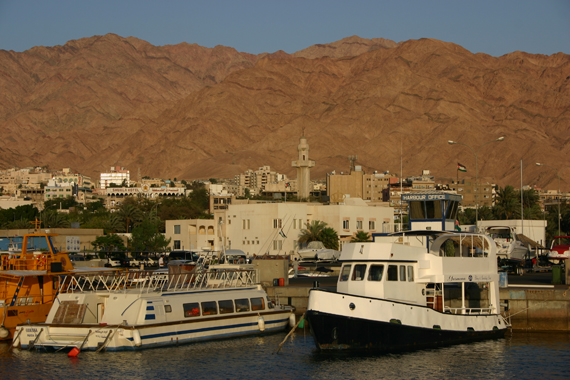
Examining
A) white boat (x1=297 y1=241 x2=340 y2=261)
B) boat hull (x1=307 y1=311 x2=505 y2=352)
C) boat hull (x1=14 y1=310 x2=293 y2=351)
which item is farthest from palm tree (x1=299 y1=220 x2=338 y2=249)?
boat hull (x1=307 y1=311 x2=505 y2=352)

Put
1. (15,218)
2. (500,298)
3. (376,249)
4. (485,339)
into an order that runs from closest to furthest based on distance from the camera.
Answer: (376,249) < (485,339) < (500,298) < (15,218)

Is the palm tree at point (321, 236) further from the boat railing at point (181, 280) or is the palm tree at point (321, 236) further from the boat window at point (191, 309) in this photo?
the boat window at point (191, 309)

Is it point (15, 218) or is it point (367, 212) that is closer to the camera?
point (367, 212)

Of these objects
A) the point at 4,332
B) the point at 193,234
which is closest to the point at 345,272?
the point at 4,332

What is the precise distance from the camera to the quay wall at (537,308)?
33219mm

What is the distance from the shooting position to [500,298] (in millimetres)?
34188

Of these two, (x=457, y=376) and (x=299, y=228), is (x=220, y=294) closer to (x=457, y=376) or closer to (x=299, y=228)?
(x=457, y=376)

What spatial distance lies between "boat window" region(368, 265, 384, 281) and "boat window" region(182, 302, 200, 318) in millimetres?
8261

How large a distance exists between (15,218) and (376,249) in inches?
3622

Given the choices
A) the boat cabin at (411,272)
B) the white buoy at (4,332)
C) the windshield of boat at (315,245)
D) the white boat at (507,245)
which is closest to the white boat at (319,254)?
the windshield of boat at (315,245)

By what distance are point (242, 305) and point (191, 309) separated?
308 centimetres

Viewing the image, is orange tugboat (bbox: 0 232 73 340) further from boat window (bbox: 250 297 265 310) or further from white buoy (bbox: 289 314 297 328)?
white buoy (bbox: 289 314 297 328)

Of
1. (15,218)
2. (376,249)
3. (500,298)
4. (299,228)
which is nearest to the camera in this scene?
(376,249)

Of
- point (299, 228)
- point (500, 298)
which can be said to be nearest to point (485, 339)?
point (500, 298)
